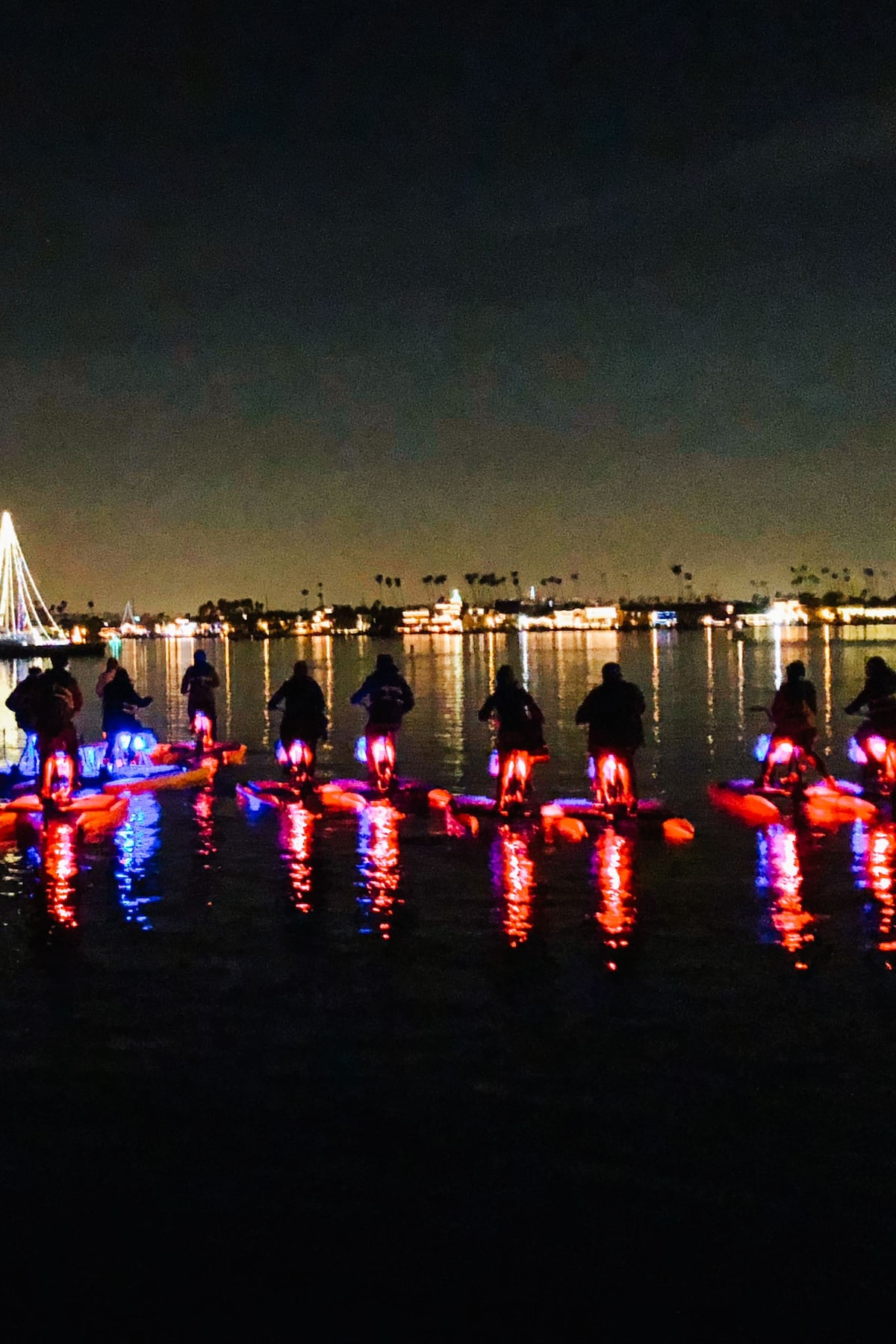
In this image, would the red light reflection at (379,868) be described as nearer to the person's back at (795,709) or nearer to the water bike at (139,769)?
the water bike at (139,769)

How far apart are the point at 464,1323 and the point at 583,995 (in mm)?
3712

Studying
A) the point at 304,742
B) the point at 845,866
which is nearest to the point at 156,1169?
the point at 845,866

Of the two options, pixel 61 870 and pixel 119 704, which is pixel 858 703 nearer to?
pixel 61 870

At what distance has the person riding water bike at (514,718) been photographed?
1517cm

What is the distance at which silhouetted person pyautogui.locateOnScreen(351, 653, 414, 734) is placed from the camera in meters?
17.4

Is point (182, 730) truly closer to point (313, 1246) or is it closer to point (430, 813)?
point (430, 813)

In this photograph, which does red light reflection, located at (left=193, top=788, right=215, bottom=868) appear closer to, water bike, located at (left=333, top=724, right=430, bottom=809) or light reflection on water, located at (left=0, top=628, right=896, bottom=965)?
light reflection on water, located at (left=0, top=628, right=896, bottom=965)

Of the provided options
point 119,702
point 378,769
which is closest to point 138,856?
point 378,769

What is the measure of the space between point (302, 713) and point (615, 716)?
15.9ft

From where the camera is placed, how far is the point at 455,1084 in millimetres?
6641

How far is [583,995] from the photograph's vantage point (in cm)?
816

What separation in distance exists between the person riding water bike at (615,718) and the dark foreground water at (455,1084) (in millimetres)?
1855

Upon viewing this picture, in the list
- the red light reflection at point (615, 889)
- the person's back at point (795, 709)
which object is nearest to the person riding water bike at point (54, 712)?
the red light reflection at point (615, 889)

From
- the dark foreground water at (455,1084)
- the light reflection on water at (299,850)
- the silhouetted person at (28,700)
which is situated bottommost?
the dark foreground water at (455,1084)
